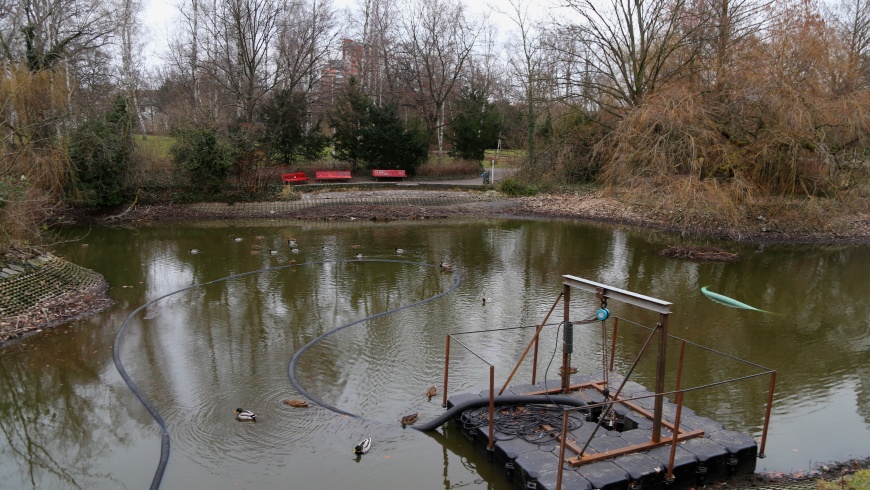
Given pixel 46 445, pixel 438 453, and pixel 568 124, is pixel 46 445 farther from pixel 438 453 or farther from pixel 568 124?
pixel 568 124

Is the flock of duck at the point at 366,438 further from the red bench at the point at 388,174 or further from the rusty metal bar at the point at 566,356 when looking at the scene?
the red bench at the point at 388,174

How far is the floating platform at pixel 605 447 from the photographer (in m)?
6.43

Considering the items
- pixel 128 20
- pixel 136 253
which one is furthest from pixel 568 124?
pixel 128 20

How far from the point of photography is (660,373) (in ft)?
21.2

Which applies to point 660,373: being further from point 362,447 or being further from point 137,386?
point 137,386

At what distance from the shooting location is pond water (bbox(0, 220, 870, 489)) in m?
7.37

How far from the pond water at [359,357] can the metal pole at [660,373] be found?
1666 millimetres

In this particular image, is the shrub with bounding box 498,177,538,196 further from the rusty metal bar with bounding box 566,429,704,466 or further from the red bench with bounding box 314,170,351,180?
the rusty metal bar with bounding box 566,429,704,466

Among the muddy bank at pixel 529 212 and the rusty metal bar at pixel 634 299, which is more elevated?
the rusty metal bar at pixel 634 299

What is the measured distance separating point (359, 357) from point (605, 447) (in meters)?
5.08

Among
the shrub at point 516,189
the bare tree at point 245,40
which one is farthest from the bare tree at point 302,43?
the shrub at point 516,189

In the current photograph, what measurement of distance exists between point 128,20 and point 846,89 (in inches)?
1448

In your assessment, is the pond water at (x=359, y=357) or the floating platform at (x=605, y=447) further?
the pond water at (x=359, y=357)

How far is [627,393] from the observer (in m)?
8.55
